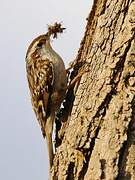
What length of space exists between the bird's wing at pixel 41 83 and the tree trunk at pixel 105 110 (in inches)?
27.0

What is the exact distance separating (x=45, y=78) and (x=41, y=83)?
5 cm

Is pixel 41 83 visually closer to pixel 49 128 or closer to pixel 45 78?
pixel 45 78

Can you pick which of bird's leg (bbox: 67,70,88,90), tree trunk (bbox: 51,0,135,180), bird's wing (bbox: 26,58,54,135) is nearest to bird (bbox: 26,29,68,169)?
bird's wing (bbox: 26,58,54,135)

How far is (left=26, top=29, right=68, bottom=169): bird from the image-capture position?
321 cm

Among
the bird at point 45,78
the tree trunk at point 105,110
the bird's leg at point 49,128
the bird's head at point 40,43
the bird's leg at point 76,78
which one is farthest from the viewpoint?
the bird's head at point 40,43

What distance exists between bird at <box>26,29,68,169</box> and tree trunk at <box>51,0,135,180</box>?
0.57m

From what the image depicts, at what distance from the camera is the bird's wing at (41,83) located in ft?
10.8

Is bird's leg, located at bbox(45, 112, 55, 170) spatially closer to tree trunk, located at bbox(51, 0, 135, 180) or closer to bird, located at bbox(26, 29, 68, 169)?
bird, located at bbox(26, 29, 68, 169)

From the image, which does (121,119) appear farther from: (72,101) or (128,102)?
(72,101)

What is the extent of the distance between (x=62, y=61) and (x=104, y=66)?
31.8 inches

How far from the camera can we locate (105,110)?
7.89 feet

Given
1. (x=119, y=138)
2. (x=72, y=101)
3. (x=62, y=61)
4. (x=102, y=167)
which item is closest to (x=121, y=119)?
(x=119, y=138)

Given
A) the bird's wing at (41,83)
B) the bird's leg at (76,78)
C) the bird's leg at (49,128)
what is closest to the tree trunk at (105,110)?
the bird's leg at (76,78)

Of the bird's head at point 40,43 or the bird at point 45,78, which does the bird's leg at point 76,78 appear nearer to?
the bird at point 45,78
